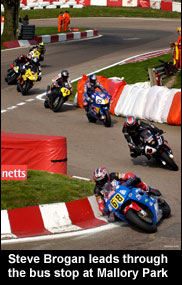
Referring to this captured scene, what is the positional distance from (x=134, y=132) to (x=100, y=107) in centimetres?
467

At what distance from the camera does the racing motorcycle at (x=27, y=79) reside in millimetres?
23906

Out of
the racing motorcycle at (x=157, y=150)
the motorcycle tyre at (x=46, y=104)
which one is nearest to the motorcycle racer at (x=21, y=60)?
the motorcycle tyre at (x=46, y=104)

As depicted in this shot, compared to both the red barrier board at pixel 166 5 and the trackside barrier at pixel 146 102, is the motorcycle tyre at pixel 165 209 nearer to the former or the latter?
the trackside barrier at pixel 146 102

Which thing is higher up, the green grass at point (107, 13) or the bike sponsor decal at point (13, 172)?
→ the green grass at point (107, 13)

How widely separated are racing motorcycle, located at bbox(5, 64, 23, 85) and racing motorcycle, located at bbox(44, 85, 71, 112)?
11.7 feet

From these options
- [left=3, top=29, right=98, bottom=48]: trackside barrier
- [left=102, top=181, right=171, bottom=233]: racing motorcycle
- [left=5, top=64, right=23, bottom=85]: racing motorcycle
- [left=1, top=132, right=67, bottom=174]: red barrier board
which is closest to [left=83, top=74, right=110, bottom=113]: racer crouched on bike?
[left=5, top=64, right=23, bottom=85]: racing motorcycle

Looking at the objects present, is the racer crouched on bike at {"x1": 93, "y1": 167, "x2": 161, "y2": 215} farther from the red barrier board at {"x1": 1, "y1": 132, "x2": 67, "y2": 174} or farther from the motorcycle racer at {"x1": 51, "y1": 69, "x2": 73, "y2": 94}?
the motorcycle racer at {"x1": 51, "y1": 69, "x2": 73, "y2": 94}

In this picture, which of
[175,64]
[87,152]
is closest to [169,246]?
[87,152]

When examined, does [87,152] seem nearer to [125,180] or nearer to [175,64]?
[125,180]

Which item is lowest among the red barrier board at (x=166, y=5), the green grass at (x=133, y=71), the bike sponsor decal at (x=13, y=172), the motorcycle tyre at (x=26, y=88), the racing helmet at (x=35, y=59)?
the motorcycle tyre at (x=26, y=88)

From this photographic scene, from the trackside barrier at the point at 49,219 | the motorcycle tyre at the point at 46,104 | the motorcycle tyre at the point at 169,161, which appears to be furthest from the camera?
the motorcycle tyre at the point at 46,104

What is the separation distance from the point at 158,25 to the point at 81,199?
1482 inches

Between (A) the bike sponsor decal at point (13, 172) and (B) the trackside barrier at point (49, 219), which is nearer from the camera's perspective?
(B) the trackside barrier at point (49, 219)

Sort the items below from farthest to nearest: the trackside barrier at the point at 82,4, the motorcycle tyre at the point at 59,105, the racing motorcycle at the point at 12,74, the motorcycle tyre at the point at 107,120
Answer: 1. the trackside barrier at the point at 82,4
2. the racing motorcycle at the point at 12,74
3. the motorcycle tyre at the point at 59,105
4. the motorcycle tyre at the point at 107,120
